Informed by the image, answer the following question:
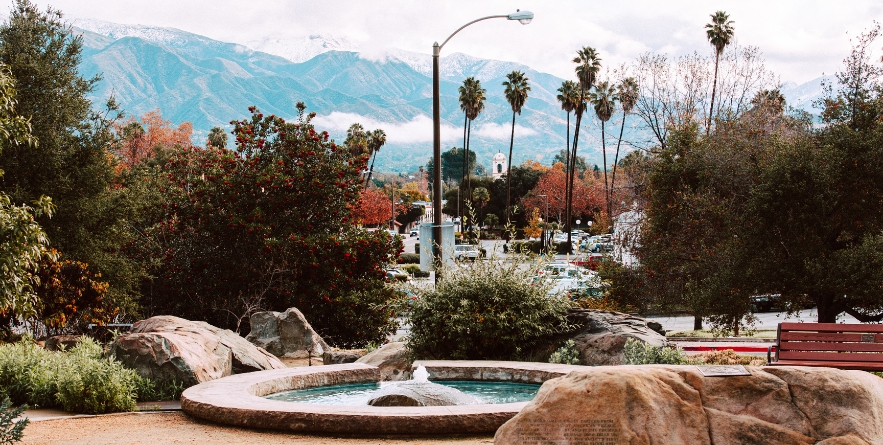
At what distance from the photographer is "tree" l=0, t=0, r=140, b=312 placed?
1583 cm

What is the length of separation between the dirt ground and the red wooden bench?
6137 mm

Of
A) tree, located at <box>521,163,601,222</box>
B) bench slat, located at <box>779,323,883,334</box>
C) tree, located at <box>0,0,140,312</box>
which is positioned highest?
tree, located at <box>521,163,601,222</box>

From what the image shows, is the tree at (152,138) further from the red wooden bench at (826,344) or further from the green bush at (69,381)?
the red wooden bench at (826,344)

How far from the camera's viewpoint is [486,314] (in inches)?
501

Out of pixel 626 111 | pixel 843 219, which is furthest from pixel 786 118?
pixel 626 111

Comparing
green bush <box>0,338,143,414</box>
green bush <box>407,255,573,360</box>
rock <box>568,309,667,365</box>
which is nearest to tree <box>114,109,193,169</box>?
green bush <box>407,255,573,360</box>

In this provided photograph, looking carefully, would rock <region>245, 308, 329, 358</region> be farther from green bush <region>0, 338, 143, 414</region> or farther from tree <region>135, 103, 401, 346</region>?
green bush <region>0, 338, 143, 414</region>

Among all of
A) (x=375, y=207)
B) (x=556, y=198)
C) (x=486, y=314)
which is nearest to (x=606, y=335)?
(x=486, y=314)

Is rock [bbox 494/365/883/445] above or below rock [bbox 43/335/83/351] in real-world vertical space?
above

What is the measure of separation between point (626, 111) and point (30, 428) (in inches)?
1400

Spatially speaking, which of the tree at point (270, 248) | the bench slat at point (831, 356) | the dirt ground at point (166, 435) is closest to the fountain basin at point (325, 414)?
the dirt ground at point (166, 435)

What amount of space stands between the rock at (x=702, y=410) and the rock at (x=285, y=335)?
10.0 metres

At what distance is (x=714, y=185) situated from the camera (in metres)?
24.9

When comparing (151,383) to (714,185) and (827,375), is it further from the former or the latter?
(714,185)
